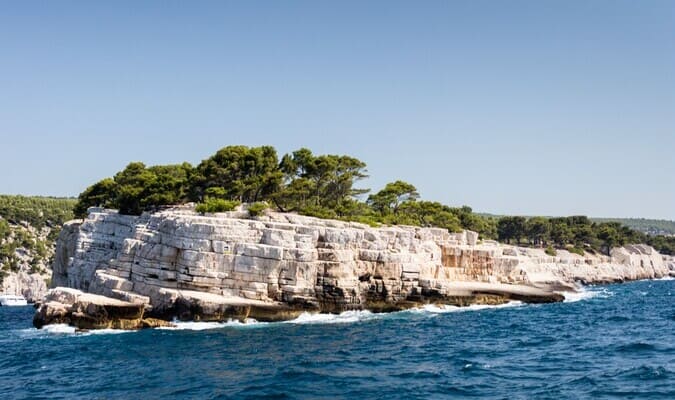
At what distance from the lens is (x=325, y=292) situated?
49.5 metres

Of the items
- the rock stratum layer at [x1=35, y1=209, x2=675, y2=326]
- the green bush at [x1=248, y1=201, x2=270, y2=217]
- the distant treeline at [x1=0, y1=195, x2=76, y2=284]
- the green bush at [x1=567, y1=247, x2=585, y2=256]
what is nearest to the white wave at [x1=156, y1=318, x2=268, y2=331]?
the rock stratum layer at [x1=35, y1=209, x2=675, y2=326]

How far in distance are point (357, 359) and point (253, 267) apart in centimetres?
1707

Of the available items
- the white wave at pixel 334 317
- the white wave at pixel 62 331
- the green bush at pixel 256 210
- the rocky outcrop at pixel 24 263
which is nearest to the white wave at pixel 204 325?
the white wave at pixel 334 317

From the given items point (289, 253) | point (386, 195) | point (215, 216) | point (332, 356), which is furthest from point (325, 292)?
point (386, 195)

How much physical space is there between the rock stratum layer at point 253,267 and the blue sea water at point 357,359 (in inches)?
95.1

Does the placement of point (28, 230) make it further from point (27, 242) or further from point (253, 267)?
point (253, 267)

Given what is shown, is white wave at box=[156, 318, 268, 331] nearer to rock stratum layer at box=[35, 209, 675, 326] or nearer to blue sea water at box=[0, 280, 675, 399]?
blue sea water at box=[0, 280, 675, 399]

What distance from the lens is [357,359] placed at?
32.5 meters

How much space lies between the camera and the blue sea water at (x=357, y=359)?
26469 mm

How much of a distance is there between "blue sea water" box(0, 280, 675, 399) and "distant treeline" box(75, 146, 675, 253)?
1792cm

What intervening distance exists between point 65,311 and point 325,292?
19.7 m

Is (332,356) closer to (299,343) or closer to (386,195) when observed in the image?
(299,343)

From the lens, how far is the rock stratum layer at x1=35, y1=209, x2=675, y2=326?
46875 millimetres

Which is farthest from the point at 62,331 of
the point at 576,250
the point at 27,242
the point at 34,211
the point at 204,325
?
the point at 576,250
